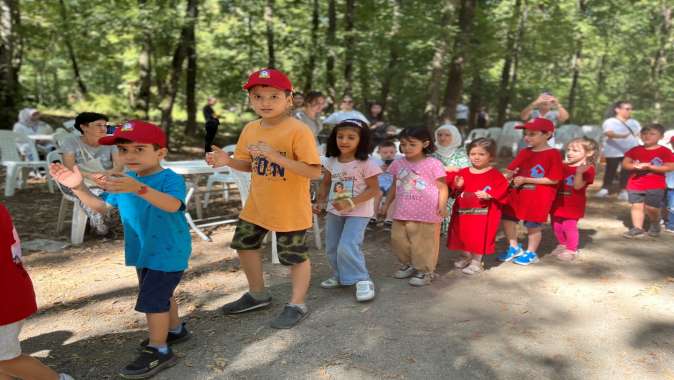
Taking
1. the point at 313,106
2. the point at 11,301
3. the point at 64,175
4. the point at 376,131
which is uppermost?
the point at 313,106

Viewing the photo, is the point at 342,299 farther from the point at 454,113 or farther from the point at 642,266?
the point at 454,113

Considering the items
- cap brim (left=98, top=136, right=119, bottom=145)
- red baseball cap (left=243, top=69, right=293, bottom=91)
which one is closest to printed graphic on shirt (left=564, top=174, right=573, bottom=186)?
red baseball cap (left=243, top=69, right=293, bottom=91)

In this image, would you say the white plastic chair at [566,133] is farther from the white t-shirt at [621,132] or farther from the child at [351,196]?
the child at [351,196]

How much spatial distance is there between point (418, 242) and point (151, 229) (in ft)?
7.74

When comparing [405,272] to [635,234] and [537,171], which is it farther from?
[635,234]

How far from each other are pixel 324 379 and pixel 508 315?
1681 millimetres

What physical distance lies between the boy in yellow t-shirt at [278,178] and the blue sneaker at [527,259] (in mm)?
2587

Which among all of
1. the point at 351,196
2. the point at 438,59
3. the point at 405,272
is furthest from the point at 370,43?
the point at 351,196

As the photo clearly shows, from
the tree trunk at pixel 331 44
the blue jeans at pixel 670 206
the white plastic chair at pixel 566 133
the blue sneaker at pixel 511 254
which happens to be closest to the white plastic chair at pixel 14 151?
the blue sneaker at pixel 511 254

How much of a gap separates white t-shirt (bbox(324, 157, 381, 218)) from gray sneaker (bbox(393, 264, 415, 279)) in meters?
0.88

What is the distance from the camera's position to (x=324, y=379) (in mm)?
2748

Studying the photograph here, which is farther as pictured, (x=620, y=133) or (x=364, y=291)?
(x=620, y=133)

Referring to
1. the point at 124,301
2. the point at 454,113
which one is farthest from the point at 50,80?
the point at 124,301

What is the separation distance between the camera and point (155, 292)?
2736 millimetres
